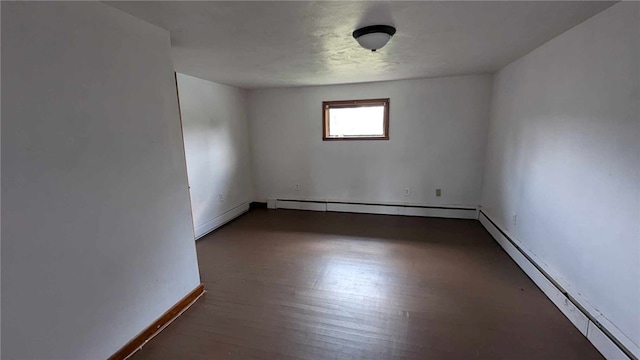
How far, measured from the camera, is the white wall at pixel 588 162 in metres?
1.55

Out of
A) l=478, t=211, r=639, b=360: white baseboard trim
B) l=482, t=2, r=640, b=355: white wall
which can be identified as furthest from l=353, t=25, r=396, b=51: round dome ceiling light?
l=478, t=211, r=639, b=360: white baseboard trim

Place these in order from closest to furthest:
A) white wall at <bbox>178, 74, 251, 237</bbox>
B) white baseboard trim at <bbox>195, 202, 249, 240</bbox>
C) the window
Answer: white wall at <bbox>178, 74, 251, 237</bbox> → white baseboard trim at <bbox>195, 202, 249, 240</bbox> → the window

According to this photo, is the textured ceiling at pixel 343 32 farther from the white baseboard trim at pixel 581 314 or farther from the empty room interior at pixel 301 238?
the white baseboard trim at pixel 581 314

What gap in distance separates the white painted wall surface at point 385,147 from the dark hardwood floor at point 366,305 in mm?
1004

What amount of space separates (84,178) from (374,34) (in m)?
1.96

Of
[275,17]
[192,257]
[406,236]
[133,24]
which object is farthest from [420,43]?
[192,257]

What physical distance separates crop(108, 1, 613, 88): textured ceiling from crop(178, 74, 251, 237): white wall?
520 mm

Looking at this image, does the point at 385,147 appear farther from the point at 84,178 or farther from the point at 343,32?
the point at 84,178

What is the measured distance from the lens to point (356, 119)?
4.53m

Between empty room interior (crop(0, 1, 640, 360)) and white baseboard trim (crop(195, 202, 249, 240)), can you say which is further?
white baseboard trim (crop(195, 202, 249, 240))

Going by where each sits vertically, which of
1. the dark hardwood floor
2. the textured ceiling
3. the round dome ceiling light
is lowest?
the dark hardwood floor

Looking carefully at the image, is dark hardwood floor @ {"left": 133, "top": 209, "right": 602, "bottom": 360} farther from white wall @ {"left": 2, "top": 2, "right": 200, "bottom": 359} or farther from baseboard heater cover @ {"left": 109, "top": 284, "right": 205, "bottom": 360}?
white wall @ {"left": 2, "top": 2, "right": 200, "bottom": 359}

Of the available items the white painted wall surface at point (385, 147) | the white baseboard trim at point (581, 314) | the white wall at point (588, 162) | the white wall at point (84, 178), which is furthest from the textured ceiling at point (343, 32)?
the white baseboard trim at point (581, 314)

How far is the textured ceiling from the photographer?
1.63m
